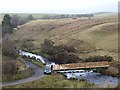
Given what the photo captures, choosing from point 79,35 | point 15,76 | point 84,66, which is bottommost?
point 84,66

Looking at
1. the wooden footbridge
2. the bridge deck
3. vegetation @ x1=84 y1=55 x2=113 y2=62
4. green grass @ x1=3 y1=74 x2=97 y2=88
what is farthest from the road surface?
vegetation @ x1=84 y1=55 x2=113 y2=62

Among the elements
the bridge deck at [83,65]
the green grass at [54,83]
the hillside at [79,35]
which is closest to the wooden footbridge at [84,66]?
the bridge deck at [83,65]

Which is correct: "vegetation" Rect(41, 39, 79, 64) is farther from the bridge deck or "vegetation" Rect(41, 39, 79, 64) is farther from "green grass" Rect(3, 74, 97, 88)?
"green grass" Rect(3, 74, 97, 88)

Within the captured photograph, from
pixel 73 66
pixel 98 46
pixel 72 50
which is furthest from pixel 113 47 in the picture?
pixel 73 66

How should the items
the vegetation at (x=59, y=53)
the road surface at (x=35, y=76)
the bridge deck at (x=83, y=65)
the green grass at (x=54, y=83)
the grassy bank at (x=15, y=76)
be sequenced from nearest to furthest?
the green grass at (x=54, y=83), the road surface at (x=35, y=76), the grassy bank at (x=15, y=76), the bridge deck at (x=83, y=65), the vegetation at (x=59, y=53)

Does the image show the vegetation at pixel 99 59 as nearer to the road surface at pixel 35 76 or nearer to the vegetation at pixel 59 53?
the vegetation at pixel 59 53

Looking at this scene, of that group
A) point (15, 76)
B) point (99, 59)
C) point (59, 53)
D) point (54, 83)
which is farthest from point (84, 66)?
point (15, 76)

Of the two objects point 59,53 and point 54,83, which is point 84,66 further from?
point 54,83

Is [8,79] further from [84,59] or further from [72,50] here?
[72,50]
